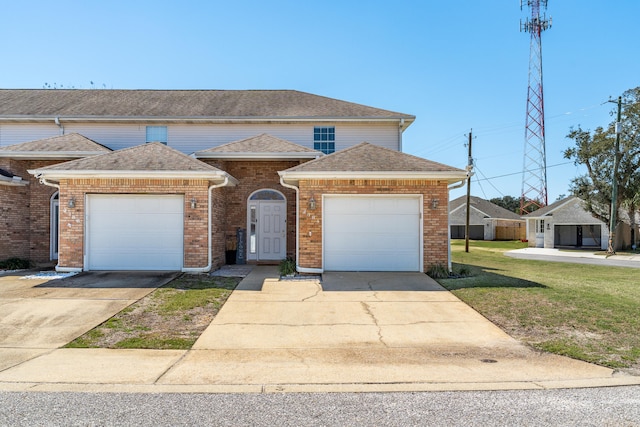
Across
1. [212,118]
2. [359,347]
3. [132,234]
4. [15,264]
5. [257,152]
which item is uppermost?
[212,118]

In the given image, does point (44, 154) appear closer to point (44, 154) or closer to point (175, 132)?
point (44, 154)

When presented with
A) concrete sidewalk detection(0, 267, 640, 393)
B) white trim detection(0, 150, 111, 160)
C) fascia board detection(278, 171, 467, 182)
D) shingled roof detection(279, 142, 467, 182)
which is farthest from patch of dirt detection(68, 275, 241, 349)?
white trim detection(0, 150, 111, 160)

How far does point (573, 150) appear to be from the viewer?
3045 centimetres

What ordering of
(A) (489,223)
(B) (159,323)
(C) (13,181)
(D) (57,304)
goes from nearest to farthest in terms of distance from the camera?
1. (B) (159,323)
2. (D) (57,304)
3. (C) (13,181)
4. (A) (489,223)

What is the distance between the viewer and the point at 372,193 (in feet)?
Answer: 40.2

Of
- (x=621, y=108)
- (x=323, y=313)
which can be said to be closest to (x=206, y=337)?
(x=323, y=313)

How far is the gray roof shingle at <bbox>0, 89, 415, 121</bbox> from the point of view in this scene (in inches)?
695

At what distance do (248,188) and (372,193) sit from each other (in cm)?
493

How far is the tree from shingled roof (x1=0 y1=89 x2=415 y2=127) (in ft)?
62.8

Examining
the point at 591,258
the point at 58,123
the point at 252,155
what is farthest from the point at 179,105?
the point at 591,258

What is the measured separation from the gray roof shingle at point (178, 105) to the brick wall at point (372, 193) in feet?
20.0

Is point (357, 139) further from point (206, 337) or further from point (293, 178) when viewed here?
point (206, 337)

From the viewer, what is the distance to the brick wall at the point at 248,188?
14.9 metres

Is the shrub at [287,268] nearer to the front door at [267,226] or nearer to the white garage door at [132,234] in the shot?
the front door at [267,226]
